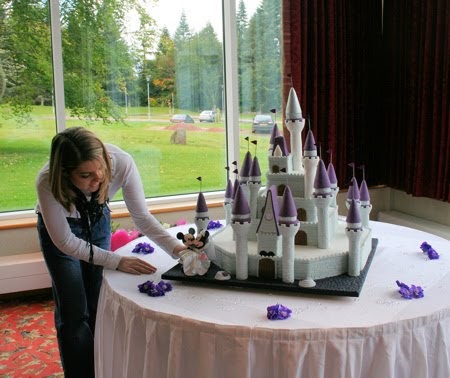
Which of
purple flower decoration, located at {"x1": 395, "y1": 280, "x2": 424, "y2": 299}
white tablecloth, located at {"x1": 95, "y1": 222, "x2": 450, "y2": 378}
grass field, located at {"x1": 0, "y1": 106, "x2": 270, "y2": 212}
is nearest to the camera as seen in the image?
white tablecloth, located at {"x1": 95, "y1": 222, "x2": 450, "y2": 378}

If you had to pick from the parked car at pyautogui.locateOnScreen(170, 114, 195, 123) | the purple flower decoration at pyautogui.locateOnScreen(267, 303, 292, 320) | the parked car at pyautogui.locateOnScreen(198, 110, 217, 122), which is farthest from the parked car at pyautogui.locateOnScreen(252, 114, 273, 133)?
the purple flower decoration at pyautogui.locateOnScreen(267, 303, 292, 320)

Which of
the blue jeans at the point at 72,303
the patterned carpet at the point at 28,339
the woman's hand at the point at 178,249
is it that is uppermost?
the woman's hand at the point at 178,249

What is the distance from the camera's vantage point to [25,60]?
3.45 metres

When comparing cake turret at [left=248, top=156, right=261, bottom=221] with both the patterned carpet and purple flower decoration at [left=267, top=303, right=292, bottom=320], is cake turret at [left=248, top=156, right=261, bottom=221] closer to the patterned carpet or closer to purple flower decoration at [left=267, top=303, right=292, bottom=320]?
purple flower decoration at [left=267, top=303, right=292, bottom=320]

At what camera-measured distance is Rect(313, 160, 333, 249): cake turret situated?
1.62 metres

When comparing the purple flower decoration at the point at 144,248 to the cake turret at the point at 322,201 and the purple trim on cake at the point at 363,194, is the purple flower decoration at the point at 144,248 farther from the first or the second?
the purple trim on cake at the point at 363,194

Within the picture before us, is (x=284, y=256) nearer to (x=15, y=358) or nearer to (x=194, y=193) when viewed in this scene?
(x=15, y=358)

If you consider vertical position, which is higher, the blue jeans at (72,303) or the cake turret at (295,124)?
the cake turret at (295,124)

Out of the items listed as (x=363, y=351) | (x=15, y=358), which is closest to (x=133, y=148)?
(x=15, y=358)

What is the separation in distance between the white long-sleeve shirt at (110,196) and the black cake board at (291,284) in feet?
0.72

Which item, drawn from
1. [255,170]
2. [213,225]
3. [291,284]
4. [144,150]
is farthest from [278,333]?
[144,150]

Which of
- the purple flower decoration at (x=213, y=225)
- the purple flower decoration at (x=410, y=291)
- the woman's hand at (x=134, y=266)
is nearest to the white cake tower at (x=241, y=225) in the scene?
the woman's hand at (x=134, y=266)

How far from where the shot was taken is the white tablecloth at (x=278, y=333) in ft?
4.28

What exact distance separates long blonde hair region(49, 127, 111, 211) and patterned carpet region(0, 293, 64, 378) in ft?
4.02
